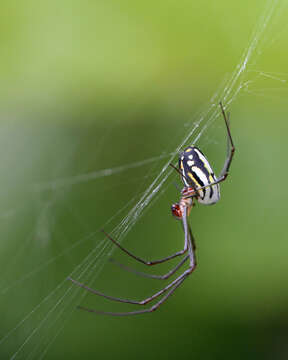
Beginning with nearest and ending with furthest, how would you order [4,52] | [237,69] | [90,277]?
[237,69] → [90,277] → [4,52]

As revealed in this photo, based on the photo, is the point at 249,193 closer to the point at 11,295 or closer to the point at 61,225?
the point at 61,225

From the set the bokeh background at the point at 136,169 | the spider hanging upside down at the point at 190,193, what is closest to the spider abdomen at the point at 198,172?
the spider hanging upside down at the point at 190,193

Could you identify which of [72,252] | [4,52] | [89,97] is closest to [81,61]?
[89,97]

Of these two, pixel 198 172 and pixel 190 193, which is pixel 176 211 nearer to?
pixel 190 193

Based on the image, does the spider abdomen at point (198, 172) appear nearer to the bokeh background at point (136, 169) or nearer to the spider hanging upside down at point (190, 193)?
the spider hanging upside down at point (190, 193)

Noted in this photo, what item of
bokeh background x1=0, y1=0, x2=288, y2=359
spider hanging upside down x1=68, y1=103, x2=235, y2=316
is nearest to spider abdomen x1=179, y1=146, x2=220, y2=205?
spider hanging upside down x1=68, y1=103, x2=235, y2=316

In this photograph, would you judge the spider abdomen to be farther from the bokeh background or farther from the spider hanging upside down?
the bokeh background
